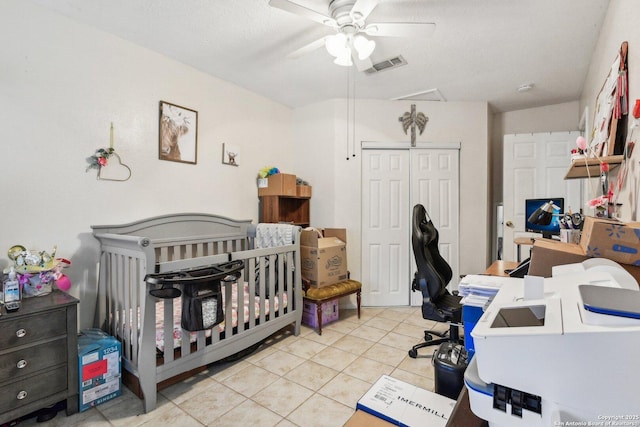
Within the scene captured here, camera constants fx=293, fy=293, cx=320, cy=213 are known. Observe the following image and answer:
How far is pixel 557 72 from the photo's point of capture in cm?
290

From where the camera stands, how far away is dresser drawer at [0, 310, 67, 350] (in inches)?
60.1

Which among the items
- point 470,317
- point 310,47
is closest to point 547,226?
point 470,317

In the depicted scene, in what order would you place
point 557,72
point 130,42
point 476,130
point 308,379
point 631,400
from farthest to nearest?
1. point 476,130
2. point 557,72
3. point 130,42
4. point 308,379
5. point 631,400

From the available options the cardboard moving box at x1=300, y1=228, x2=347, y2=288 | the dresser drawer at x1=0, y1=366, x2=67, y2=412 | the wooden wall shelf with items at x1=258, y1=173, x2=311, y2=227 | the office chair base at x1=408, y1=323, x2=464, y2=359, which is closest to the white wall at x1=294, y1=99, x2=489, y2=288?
the wooden wall shelf with items at x1=258, y1=173, x2=311, y2=227

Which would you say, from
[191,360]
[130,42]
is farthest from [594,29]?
[191,360]

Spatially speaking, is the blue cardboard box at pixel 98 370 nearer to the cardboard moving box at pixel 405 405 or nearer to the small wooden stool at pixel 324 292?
the small wooden stool at pixel 324 292

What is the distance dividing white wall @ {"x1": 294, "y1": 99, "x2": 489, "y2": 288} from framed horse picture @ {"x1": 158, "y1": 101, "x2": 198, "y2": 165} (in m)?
1.51

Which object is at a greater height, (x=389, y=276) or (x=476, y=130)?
(x=476, y=130)

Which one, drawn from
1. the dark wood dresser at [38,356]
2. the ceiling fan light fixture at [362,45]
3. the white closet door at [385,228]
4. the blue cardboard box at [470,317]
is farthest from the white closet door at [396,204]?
the dark wood dresser at [38,356]

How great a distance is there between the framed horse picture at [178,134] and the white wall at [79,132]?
0.18ft

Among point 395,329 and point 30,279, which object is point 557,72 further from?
point 30,279

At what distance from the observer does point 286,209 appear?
369 centimetres

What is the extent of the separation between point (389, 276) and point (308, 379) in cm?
189

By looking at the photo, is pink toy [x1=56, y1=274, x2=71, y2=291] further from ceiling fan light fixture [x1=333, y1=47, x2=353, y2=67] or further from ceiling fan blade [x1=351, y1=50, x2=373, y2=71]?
ceiling fan blade [x1=351, y1=50, x2=373, y2=71]
